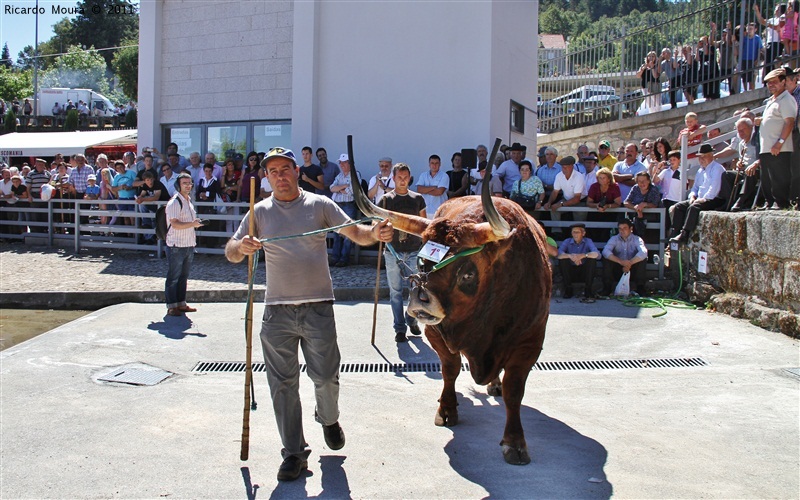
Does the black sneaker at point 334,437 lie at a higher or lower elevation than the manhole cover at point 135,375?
higher

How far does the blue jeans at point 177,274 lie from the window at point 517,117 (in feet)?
28.7

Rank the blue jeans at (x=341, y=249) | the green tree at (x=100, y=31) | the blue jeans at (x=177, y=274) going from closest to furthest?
the blue jeans at (x=177, y=274), the blue jeans at (x=341, y=249), the green tree at (x=100, y=31)

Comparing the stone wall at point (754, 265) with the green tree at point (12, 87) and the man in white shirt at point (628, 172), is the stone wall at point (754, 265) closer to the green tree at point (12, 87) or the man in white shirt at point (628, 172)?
the man in white shirt at point (628, 172)

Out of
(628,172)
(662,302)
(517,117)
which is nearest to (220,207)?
(517,117)

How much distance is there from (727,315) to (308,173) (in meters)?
8.03

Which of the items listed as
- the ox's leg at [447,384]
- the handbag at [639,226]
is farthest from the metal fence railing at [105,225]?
the ox's leg at [447,384]

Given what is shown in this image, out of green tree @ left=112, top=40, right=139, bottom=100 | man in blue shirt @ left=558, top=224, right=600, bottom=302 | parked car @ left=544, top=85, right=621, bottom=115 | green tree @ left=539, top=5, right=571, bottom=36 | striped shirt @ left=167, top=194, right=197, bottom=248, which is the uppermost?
green tree @ left=539, top=5, right=571, bottom=36

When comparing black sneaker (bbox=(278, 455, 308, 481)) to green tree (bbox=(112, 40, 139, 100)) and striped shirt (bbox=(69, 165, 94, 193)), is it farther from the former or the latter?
green tree (bbox=(112, 40, 139, 100))

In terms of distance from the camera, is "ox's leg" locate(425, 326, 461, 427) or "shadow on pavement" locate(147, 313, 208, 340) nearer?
"ox's leg" locate(425, 326, 461, 427)

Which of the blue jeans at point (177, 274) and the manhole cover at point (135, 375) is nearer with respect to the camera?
the manhole cover at point (135, 375)

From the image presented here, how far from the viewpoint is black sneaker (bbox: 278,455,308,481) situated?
4.20 meters

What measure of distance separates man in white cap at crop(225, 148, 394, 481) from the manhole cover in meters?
2.70

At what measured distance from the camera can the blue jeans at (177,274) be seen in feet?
30.3

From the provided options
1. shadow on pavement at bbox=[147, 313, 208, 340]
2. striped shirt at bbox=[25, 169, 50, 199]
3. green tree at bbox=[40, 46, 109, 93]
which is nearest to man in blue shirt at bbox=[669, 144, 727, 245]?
shadow on pavement at bbox=[147, 313, 208, 340]
